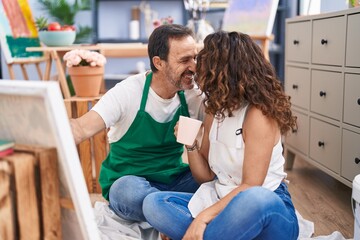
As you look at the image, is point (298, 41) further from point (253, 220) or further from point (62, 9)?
point (62, 9)

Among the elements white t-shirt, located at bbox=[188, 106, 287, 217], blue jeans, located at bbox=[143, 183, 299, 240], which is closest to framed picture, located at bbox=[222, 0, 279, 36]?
white t-shirt, located at bbox=[188, 106, 287, 217]

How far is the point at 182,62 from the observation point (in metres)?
1.90

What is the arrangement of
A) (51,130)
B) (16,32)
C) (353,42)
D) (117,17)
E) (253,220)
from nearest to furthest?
1. (51,130)
2. (253,220)
3. (353,42)
4. (16,32)
5. (117,17)

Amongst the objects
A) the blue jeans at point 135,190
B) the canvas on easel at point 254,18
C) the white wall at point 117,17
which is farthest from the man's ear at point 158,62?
the white wall at point 117,17

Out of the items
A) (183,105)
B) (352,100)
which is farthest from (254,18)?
(183,105)

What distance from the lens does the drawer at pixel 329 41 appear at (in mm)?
2387

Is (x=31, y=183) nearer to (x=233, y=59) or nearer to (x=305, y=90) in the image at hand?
(x=233, y=59)

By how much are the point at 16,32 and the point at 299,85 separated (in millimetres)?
1905

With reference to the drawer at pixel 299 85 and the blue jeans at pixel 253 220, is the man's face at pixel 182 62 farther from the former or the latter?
the drawer at pixel 299 85

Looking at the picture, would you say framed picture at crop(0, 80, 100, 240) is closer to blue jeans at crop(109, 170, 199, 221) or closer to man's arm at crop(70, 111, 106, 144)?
man's arm at crop(70, 111, 106, 144)

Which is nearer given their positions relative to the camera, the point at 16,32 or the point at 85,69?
the point at 85,69

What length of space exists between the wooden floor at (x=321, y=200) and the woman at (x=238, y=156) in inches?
23.9

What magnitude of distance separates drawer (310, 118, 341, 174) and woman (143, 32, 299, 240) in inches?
33.3

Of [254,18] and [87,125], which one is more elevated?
[254,18]
